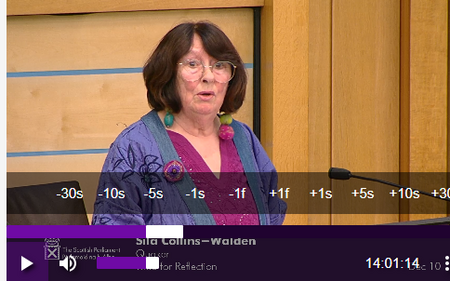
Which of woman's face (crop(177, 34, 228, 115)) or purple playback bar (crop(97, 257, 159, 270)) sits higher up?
woman's face (crop(177, 34, 228, 115))

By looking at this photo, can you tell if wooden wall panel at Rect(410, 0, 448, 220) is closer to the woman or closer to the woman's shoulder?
the woman

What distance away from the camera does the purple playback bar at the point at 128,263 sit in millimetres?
931

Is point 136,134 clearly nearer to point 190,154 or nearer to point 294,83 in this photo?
point 190,154

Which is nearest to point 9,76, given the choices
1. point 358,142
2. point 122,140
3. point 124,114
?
point 124,114

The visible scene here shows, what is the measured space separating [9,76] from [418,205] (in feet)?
3.76

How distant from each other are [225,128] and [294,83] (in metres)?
0.50

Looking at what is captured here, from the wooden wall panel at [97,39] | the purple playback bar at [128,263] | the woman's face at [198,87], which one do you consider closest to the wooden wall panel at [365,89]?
the wooden wall panel at [97,39]

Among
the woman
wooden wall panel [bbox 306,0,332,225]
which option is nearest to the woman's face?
the woman

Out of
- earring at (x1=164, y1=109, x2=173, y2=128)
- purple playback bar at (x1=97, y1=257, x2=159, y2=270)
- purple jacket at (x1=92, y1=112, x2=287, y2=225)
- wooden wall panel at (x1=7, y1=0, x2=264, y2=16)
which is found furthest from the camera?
wooden wall panel at (x1=7, y1=0, x2=264, y2=16)

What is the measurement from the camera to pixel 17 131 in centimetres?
169

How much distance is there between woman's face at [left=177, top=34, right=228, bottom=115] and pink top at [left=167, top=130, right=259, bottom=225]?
64mm

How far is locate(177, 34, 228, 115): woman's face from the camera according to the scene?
123cm

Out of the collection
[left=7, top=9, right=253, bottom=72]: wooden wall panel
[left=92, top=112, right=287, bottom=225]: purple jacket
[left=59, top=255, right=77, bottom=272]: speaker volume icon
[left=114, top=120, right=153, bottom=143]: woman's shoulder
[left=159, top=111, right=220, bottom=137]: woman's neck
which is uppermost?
[left=7, top=9, right=253, bottom=72]: wooden wall panel

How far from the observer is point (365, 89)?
174cm
